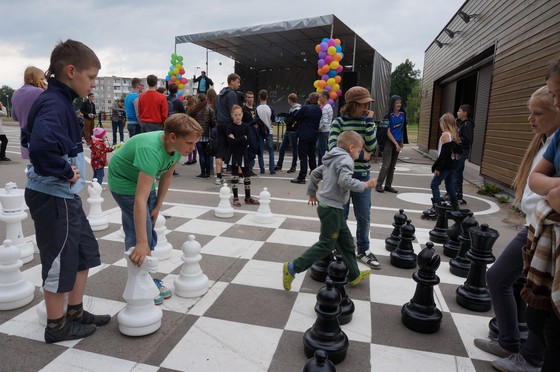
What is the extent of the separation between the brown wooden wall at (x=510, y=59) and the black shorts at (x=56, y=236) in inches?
220

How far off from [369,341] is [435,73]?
14.6m

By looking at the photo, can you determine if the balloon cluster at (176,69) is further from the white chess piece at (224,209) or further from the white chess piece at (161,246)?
the white chess piece at (161,246)

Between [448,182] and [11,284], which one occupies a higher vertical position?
[448,182]

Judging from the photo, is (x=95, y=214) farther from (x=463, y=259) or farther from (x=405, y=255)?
(x=463, y=259)

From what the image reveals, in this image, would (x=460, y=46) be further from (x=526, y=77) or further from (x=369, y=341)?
(x=369, y=341)

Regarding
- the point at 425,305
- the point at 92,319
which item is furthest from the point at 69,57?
the point at 425,305

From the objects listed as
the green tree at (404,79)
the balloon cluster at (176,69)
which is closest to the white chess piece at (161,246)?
the balloon cluster at (176,69)

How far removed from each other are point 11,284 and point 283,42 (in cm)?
1483

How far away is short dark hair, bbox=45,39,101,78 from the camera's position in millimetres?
Answer: 1936

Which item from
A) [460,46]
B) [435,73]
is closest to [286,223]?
[460,46]

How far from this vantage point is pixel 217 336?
2135 millimetres

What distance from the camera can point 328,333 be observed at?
196 cm

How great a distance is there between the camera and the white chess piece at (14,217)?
306cm

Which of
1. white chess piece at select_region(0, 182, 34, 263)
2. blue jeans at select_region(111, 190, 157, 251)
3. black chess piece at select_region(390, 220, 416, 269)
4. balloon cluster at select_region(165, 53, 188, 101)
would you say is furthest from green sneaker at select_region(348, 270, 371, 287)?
balloon cluster at select_region(165, 53, 188, 101)
